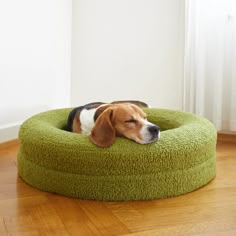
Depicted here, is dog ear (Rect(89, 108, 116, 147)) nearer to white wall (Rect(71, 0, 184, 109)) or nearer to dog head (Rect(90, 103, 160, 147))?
dog head (Rect(90, 103, 160, 147))

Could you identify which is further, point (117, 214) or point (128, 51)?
point (128, 51)

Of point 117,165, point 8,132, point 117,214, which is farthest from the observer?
point 8,132

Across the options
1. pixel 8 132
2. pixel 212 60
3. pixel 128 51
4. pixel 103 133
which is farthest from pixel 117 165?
pixel 128 51

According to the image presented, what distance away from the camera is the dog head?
1587 millimetres

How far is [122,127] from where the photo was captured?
1646 millimetres

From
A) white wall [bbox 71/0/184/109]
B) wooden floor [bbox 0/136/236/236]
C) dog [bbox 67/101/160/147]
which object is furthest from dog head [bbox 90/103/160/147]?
white wall [bbox 71/0/184/109]

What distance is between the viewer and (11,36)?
7.94 feet

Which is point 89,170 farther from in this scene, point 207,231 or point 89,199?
point 207,231

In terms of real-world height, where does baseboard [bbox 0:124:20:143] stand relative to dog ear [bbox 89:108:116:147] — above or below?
below

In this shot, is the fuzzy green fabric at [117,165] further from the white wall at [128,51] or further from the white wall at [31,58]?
the white wall at [128,51]

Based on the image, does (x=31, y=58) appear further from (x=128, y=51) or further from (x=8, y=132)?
(x=128, y=51)

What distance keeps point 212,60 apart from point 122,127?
3.77ft

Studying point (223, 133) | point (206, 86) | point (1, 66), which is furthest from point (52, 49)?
point (223, 133)

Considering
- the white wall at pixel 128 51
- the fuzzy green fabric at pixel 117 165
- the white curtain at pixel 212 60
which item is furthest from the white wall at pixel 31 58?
the white curtain at pixel 212 60
